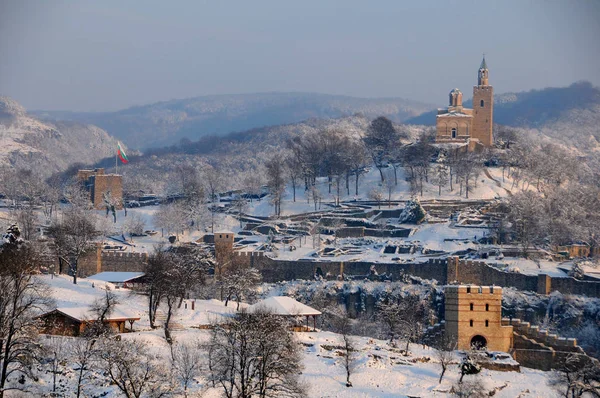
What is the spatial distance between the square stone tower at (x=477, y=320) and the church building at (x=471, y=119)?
60256 mm

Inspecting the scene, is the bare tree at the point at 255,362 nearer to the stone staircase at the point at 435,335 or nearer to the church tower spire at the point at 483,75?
the stone staircase at the point at 435,335

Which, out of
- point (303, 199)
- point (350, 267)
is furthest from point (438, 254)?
point (303, 199)

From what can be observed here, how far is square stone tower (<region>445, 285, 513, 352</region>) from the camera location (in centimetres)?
5475

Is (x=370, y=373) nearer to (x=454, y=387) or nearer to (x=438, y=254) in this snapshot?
(x=454, y=387)

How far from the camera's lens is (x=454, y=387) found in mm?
47031

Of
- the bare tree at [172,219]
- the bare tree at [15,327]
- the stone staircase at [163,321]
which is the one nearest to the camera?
the bare tree at [15,327]

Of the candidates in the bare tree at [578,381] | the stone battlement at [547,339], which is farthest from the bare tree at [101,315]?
the stone battlement at [547,339]

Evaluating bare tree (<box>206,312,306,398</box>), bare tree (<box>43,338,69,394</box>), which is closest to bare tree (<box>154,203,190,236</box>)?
bare tree (<box>43,338,69,394</box>)

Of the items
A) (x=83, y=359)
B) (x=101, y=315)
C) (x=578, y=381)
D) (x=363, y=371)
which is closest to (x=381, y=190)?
(x=363, y=371)

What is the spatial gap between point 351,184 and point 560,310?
37.9 meters

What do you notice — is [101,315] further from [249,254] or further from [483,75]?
[483,75]

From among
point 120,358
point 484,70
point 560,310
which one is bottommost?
point 560,310

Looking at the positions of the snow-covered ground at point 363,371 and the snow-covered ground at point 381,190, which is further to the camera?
the snow-covered ground at point 381,190

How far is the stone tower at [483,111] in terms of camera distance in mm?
118750
